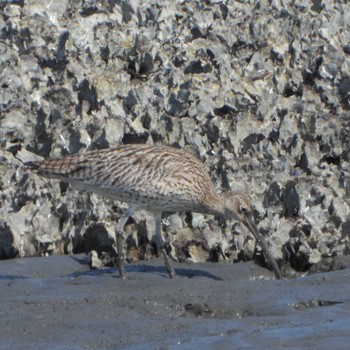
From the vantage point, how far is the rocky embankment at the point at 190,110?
1055cm

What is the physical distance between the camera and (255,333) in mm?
7391

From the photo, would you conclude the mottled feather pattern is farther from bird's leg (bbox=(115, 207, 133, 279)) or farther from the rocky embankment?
the rocky embankment

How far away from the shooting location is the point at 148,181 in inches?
417

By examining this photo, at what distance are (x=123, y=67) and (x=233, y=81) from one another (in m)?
1.22

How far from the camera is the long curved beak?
9812 mm

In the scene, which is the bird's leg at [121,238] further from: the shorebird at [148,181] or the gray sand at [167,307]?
the gray sand at [167,307]

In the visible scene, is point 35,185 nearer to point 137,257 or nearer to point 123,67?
point 137,257

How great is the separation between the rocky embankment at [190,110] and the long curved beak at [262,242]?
0.17 metres

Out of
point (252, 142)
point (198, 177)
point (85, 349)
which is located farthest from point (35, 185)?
point (85, 349)

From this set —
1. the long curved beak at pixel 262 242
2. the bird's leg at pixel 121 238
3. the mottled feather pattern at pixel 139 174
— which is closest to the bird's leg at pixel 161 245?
the mottled feather pattern at pixel 139 174

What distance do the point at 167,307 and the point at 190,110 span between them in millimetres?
3773

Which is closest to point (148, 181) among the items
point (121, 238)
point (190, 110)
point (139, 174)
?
point (139, 174)

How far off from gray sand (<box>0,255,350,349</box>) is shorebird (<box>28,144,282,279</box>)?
1.83 feet

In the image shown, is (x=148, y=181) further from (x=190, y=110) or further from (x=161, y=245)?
(x=190, y=110)
